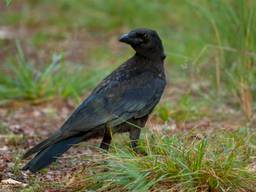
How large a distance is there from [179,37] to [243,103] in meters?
2.59

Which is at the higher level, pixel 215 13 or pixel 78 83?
pixel 215 13

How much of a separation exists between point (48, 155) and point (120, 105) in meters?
0.71

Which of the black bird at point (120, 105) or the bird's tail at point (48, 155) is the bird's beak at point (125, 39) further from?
the bird's tail at point (48, 155)

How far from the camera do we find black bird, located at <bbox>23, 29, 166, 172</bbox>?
5.70 meters

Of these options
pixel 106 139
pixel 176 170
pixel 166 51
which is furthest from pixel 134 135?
pixel 166 51

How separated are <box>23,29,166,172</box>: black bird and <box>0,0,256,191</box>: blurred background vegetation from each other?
0.35 metres

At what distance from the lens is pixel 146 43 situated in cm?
637

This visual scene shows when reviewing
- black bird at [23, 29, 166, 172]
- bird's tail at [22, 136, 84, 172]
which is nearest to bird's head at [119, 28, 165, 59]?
black bird at [23, 29, 166, 172]

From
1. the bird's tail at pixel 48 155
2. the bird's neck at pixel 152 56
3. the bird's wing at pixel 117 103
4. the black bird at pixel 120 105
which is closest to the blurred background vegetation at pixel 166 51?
the bird's neck at pixel 152 56

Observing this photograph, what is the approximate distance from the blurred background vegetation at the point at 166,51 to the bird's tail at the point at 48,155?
66 cm

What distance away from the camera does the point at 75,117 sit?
19.3ft

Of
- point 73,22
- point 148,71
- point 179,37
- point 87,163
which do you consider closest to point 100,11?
point 73,22

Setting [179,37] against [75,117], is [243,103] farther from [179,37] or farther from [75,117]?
[179,37]

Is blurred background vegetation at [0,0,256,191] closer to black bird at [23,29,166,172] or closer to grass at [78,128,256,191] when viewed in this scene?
grass at [78,128,256,191]
